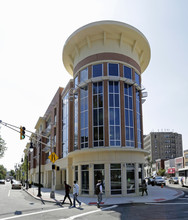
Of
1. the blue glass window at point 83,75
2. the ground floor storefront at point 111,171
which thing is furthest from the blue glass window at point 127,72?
the ground floor storefront at point 111,171

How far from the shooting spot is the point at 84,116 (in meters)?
26.5

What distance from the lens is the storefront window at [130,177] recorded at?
23906 millimetres

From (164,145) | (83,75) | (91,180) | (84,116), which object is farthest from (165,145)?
(91,180)

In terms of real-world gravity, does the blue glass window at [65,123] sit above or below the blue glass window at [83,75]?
below

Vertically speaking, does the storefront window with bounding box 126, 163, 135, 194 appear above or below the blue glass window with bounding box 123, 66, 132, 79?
below

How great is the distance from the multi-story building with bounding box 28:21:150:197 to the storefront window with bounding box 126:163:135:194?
5 centimetres

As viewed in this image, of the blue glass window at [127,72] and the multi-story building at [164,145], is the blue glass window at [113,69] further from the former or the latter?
the multi-story building at [164,145]

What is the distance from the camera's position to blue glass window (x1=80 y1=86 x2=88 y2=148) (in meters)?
25.8

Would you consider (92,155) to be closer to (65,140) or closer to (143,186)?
(143,186)

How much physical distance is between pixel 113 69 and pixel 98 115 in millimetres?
5177

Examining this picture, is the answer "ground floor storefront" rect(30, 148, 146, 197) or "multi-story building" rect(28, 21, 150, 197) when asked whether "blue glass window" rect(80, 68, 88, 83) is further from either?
"ground floor storefront" rect(30, 148, 146, 197)

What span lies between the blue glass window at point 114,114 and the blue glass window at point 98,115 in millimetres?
922

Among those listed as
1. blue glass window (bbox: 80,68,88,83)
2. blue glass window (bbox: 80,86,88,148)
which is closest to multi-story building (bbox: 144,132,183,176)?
blue glass window (bbox: 80,68,88,83)

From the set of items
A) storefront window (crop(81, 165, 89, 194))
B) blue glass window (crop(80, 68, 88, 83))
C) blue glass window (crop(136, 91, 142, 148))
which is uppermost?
blue glass window (crop(80, 68, 88, 83))
